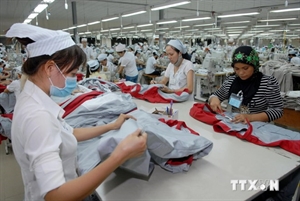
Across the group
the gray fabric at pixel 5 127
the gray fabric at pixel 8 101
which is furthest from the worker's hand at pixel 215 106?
the gray fabric at pixel 8 101

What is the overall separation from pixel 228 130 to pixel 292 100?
2891 mm

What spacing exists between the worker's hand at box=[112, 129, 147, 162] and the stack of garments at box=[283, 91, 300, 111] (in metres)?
3.79

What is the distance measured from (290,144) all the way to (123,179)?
108 centimetres

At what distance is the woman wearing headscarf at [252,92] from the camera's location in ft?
6.43

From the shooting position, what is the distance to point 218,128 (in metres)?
1.75

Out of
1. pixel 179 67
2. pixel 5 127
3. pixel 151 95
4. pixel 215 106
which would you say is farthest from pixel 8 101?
pixel 215 106

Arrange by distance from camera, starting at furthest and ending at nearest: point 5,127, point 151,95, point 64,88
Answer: point 151,95 < point 5,127 < point 64,88

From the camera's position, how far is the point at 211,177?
1.17 metres

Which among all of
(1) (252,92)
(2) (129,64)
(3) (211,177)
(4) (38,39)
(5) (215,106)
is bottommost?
(3) (211,177)

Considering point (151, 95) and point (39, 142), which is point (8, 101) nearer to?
point (151, 95)

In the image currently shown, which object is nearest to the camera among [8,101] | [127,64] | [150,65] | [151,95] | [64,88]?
[64,88]

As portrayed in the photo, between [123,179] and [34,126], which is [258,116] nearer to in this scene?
[123,179]

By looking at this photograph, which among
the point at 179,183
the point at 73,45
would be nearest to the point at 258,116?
the point at 179,183

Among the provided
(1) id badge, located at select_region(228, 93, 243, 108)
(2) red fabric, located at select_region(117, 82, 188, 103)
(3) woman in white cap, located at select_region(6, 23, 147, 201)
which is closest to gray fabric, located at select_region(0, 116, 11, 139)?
(2) red fabric, located at select_region(117, 82, 188, 103)
